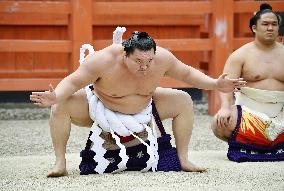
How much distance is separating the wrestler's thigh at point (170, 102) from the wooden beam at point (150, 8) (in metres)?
2.87

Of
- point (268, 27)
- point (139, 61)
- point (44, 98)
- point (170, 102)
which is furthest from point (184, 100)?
point (268, 27)

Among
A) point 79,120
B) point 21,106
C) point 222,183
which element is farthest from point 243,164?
point 21,106

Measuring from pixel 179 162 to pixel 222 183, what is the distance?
1.58 ft

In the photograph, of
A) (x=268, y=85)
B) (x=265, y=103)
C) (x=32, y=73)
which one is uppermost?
(x=268, y=85)

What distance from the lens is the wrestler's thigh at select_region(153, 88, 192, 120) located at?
13.0 ft

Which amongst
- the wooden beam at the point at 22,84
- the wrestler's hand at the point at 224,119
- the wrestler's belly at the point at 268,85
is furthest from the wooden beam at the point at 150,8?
the wrestler's hand at the point at 224,119

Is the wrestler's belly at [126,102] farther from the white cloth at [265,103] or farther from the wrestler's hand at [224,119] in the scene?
the white cloth at [265,103]

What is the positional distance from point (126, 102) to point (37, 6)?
9.90ft

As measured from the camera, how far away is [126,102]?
387 cm

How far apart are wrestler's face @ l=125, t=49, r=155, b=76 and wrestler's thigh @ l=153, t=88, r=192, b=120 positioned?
0.33 meters

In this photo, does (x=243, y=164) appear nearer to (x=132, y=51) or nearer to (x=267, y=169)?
(x=267, y=169)

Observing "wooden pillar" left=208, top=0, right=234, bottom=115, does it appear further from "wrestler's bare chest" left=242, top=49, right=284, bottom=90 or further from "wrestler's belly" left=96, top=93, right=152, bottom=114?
"wrestler's belly" left=96, top=93, right=152, bottom=114

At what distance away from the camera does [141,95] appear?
3875 millimetres

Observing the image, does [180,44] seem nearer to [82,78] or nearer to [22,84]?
[22,84]
